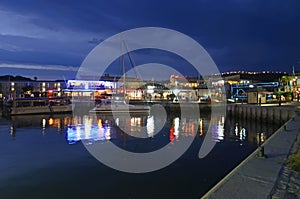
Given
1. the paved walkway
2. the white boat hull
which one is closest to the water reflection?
the paved walkway

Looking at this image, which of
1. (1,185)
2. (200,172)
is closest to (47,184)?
(1,185)

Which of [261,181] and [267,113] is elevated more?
[267,113]

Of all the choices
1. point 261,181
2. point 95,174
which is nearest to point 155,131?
point 95,174

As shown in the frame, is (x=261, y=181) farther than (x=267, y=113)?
No

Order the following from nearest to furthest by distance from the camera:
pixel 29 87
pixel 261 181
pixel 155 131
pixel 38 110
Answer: pixel 261 181, pixel 155 131, pixel 38 110, pixel 29 87

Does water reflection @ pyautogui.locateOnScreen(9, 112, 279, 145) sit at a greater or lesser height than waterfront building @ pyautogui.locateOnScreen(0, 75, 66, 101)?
lesser

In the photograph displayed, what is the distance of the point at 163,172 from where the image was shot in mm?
11609

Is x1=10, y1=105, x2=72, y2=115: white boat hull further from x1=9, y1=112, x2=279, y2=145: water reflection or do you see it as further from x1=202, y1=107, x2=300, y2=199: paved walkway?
x1=202, y1=107, x2=300, y2=199: paved walkway

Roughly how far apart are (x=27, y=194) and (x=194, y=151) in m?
10.1

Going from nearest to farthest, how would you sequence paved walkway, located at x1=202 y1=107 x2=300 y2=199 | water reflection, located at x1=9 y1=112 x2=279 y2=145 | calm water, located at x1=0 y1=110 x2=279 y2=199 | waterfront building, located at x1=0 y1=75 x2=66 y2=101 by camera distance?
paved walkway, located at x1=202 y1=107 x2=300 y2=199
calm water, located at x1=0 y1=110 x2=279 y2=199
water reflection, located at x1=9 y1=112 x2=279 y2=145
waterfront building, located at x1=0 y1=75 x2=66 y2=101

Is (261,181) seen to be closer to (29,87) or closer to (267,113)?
(267,113)

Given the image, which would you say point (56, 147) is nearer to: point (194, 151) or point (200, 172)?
point (194, 151)

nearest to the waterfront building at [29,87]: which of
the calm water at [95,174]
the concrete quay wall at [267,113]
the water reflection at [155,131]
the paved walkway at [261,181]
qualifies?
the water reflection at [155,131]

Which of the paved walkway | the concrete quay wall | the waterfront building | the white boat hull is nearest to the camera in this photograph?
the paved walkway
